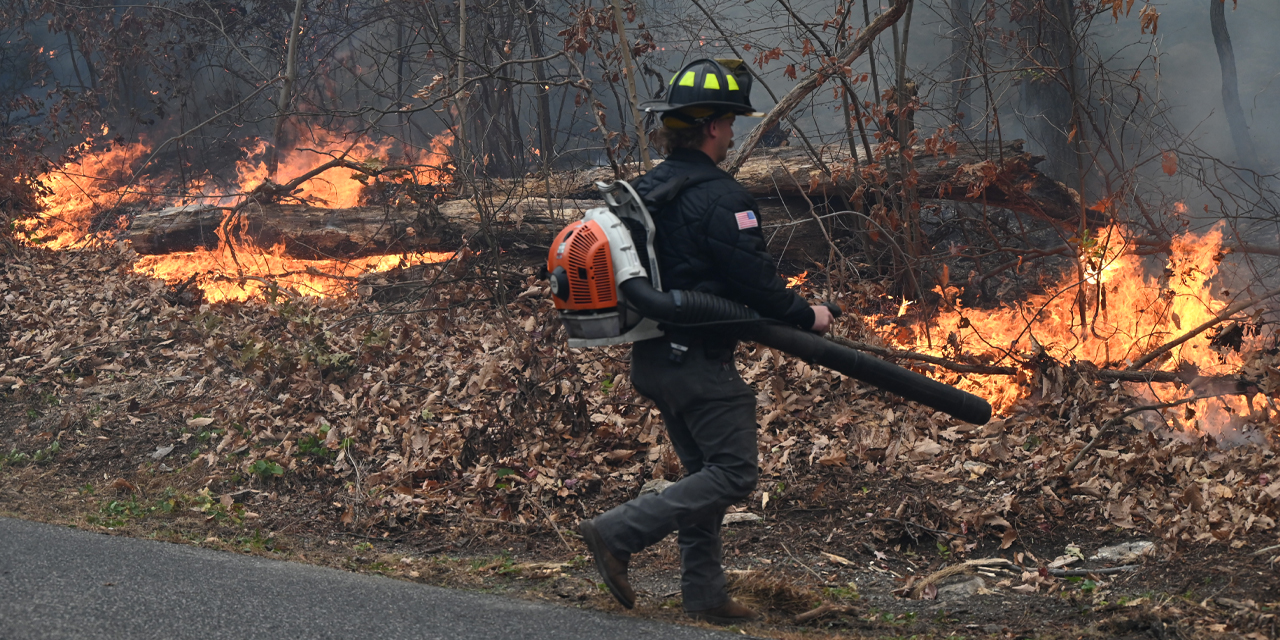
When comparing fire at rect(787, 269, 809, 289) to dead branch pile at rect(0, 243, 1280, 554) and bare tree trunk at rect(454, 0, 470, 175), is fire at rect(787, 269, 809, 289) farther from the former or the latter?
bare tree trunk at rect(454, 0, 470, 175)

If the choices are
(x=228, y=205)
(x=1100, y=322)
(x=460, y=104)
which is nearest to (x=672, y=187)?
(x=1100, y=322)

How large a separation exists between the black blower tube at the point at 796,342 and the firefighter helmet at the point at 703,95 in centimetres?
69

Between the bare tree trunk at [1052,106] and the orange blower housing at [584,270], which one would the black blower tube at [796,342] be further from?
the bare tree trunk at [1052,106]

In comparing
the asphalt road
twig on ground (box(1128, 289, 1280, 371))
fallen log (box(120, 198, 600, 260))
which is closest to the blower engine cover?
the asphalt road

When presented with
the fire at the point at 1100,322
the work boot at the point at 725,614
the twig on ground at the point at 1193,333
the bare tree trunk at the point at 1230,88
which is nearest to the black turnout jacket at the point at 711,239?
the work boot at the point at 725,614

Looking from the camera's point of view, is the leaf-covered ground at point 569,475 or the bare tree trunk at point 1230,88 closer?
the leaf-covered ground at point 569,475

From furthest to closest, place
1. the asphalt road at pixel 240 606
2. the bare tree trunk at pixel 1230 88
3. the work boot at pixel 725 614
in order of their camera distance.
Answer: the bare tree trunk at pixel 1230 88 → the work boot at pixel 725 614 → the asphalt road at pixel 240 606

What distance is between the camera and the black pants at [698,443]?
11.8 feet

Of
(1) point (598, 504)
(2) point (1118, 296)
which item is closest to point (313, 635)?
(1) point (598, 504)

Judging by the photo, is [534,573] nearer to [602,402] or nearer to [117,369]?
[602,402]

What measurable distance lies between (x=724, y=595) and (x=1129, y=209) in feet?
20.2

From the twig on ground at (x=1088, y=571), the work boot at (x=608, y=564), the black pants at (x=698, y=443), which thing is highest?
the black pants at (x=698, y=443)

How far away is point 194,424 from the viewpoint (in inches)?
297

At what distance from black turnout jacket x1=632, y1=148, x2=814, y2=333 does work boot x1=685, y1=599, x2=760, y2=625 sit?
1180mm
